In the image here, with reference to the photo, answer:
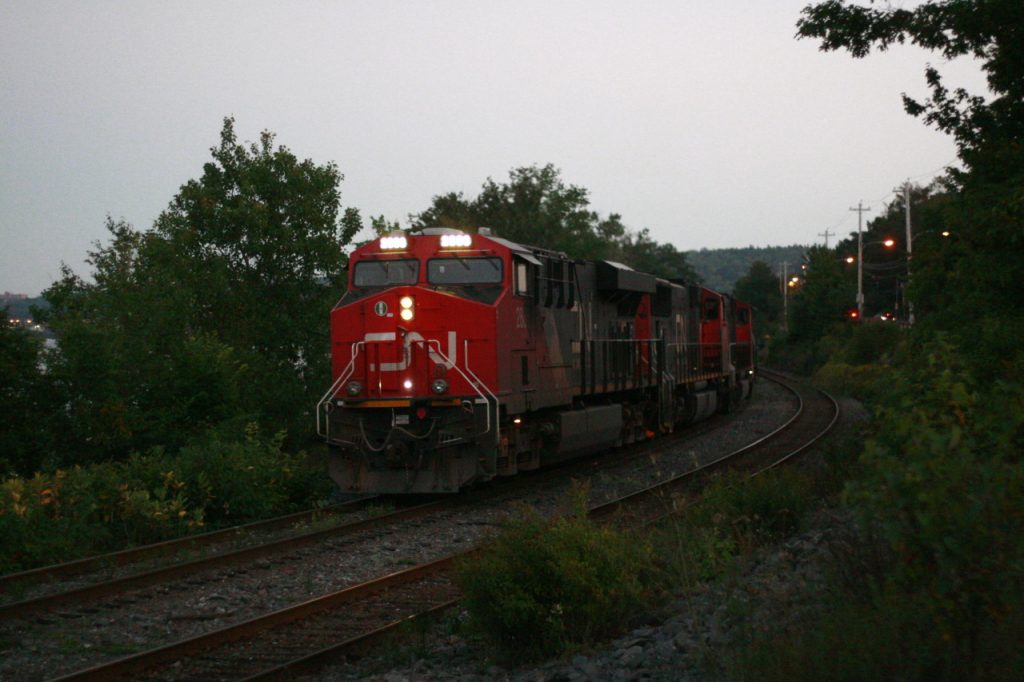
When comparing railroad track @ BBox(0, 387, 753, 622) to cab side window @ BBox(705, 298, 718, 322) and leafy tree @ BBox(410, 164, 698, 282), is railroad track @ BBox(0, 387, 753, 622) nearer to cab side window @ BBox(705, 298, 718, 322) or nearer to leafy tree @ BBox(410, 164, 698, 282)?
cab side window @ BBox(705, 298, 718, 322)

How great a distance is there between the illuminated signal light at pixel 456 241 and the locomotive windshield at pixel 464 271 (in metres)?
0.20

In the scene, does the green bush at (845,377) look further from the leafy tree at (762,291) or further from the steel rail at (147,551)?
the leafy tree at (762,291)

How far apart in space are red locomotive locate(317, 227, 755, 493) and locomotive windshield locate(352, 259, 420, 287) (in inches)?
0.7

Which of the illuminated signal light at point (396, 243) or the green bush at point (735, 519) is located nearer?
the green bush at point (735, 519)

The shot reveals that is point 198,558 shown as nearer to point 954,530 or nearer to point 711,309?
point 954,530

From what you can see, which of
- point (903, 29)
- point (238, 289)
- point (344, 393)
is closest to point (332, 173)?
point (238, 289)

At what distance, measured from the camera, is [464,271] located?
49.7 ft

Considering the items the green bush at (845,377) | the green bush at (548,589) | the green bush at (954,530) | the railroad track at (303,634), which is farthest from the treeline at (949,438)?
the green bush at (845,377)

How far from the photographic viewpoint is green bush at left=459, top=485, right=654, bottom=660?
7.59 metres

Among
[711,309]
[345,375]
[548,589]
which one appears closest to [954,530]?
[548,589]

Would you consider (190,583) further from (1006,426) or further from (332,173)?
(332,173)

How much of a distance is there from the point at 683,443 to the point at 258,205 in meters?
13.0

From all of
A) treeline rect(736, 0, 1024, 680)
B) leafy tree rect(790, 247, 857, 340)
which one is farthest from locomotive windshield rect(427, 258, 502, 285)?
leafy tree rect(790, 247, 857, 340)

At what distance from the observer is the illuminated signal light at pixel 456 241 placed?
49.4 feet
